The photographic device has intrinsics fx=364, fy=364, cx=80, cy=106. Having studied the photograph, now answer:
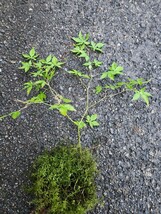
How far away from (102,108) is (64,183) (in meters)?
0.54

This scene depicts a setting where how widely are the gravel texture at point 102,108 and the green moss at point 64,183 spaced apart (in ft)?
0.31

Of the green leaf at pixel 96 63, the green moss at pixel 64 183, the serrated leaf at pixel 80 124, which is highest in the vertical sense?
the green leaf at pixel 96 63

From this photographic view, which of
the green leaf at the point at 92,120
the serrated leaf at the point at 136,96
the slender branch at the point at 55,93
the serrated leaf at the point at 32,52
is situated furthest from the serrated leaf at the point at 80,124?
the serrated leaf at the point at 32,52

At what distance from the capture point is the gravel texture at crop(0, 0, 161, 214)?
196cm

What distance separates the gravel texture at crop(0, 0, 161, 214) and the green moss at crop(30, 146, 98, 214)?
0.31ft

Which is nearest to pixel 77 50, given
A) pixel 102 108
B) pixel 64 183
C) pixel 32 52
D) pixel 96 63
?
pixel 96 63

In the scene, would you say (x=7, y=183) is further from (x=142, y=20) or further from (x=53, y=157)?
(x=142, y=20)

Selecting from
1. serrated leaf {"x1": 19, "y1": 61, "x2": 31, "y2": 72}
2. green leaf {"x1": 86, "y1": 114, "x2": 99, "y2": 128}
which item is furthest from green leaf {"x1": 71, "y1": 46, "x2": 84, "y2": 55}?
green leaf {"x1": 86, "y1": 114, "x2": 99, "y2": 128}

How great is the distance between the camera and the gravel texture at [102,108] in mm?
1963

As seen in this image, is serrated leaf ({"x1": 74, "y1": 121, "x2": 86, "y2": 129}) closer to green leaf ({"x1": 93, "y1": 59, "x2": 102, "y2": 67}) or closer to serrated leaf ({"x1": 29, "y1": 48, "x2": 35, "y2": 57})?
green leaf ({"x1": 93, "y1": 59, "x2": 102, "y2": 67})

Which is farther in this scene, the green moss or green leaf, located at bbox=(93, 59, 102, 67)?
green leaf, located at bbox=(93, 59, 102, 67)

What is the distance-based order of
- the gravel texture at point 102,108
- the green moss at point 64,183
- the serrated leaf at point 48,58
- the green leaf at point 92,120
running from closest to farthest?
the green moss at point 64,183, the gravel texture at point 102,108, the green leaf at point 92,120, the serrated leaf at point 48,58

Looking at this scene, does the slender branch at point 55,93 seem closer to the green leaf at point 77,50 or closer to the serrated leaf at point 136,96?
the green leaf at point 77,50

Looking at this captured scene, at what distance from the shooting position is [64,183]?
1.84 metres
